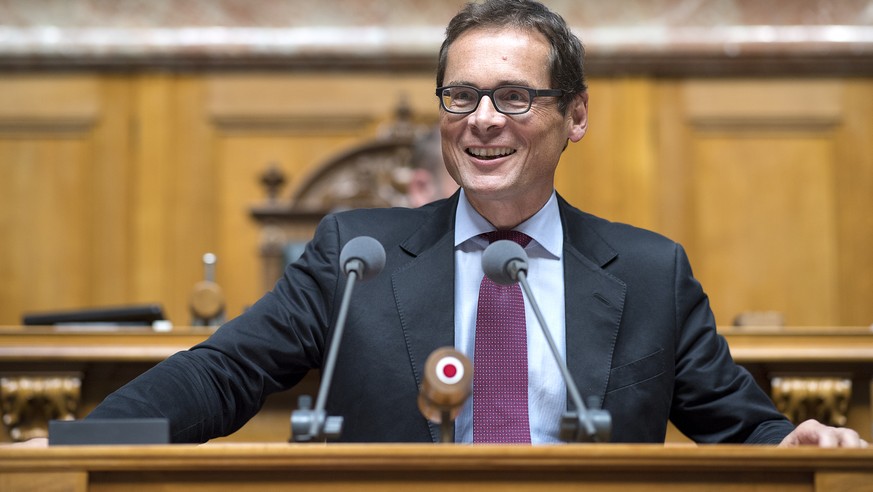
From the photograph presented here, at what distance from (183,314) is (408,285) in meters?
3.09

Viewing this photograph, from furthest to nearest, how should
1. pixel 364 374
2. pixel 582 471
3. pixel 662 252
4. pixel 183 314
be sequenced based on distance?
1. pixel 183 314
2. pixel 662 252
3. pixel 364 374
4. pixel 582 471

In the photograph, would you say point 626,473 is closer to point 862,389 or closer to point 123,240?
point 862,389

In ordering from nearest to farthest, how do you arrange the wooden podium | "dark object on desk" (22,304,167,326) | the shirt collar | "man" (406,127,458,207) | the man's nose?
1. the wooden podium
2. the man's nose
3. the shirt collar
4. "dark object on desk" (22,304,167,326)
5. "man" (406,127,458,207)

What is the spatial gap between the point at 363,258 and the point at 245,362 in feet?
1.15

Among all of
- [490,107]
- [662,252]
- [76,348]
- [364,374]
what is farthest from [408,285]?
[76,348]

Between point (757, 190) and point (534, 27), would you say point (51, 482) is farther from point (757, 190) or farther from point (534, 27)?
point (757, 190)

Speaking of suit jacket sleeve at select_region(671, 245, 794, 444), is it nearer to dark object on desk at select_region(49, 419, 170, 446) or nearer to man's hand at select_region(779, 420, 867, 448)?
man's hand at select_region(779, 420, 867, 448)

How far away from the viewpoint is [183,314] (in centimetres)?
491

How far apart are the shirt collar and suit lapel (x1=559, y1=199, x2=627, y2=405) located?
0.07ft

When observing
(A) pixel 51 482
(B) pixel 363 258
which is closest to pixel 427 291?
(B) pixel 363 258

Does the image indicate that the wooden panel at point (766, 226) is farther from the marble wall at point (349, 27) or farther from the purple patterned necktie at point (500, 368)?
the purple patterned necktie at point (500, 368)

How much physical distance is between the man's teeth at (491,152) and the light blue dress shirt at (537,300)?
128 mm

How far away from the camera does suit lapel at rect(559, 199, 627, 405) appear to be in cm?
192

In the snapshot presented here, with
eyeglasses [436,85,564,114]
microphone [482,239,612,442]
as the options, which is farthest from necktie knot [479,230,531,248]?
microphone [482,239,612,442]
